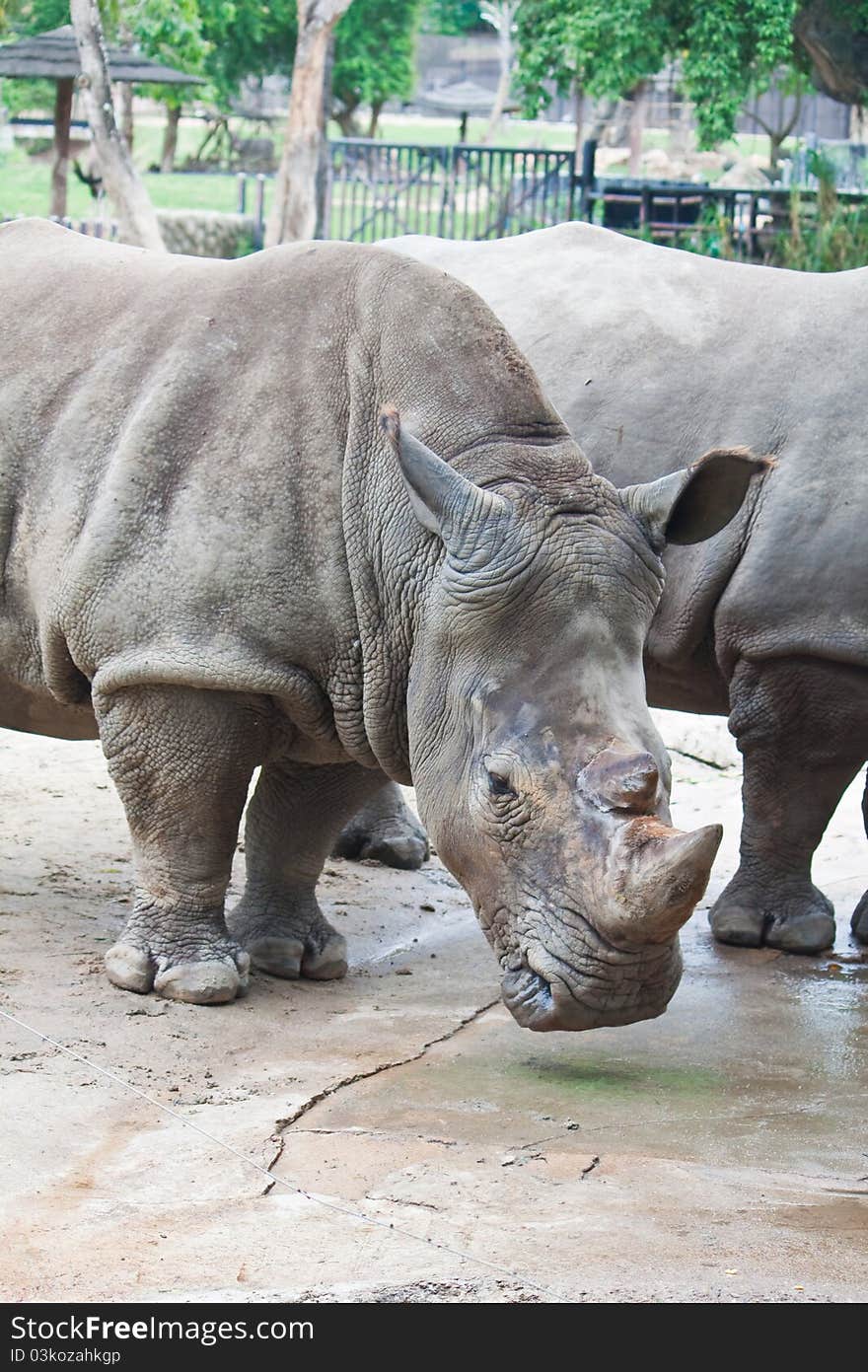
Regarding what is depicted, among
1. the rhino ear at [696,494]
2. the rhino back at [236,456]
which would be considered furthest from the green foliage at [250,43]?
the rhino ear at [696,494]

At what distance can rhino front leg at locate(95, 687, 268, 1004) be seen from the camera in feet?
17.3

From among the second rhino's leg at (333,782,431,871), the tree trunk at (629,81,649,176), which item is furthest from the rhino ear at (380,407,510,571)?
the tree trunk at (629,81,649,176)

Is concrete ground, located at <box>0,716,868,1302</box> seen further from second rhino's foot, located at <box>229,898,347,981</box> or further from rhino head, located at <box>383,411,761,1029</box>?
rhino head, located at <box>383,411,761,1029</box>

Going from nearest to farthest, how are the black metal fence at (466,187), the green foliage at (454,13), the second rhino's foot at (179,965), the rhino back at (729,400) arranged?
the second rhino's foot at (179,965)
the rhino back at (729,400)
the black metal fence at (466,187)
the green foliage at (454,13)

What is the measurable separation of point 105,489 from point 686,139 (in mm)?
47280

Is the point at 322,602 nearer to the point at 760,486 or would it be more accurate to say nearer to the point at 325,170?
→ the point at 760,486

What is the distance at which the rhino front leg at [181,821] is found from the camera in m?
5.28

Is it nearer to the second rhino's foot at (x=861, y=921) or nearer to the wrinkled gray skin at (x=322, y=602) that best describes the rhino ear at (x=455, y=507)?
the wrinkled gray skin at (x=322, y=602)

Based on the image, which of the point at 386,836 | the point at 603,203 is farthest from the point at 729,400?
the point at 603,203

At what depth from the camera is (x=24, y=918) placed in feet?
20.5

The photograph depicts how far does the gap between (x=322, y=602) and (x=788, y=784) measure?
79.6 inches

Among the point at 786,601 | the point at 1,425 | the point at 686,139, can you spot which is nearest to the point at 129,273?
the point at 1,425

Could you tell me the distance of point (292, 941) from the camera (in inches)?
233
